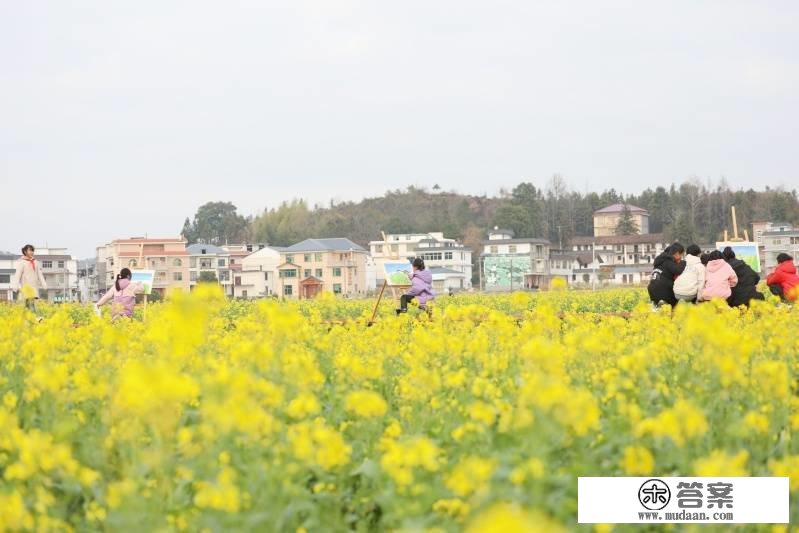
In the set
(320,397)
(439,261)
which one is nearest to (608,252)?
(439,261)

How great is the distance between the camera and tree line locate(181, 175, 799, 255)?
10394cm

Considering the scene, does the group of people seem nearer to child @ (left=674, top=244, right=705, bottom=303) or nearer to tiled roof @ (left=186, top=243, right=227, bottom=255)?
child @ (left=674, top=244, right=705, bottom=303)

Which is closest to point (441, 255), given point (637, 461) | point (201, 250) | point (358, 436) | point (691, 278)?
point (201, 250)

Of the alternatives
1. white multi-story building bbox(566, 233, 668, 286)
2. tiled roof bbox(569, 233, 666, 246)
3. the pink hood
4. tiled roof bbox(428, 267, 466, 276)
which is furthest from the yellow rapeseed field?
tiled roof bbox(569, 233, 666, 246)

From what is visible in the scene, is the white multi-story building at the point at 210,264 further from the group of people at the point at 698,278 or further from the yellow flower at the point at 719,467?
the yellow flower at the point at 719,467

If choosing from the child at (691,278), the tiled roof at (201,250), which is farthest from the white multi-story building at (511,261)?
the child at (691,278)

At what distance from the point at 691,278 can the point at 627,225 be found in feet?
307

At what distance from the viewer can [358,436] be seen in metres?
5.07

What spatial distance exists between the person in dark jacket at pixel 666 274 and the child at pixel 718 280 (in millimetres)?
378

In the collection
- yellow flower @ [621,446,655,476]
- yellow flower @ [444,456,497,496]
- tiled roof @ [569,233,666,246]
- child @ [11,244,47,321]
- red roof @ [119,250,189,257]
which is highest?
tiled roof @ [569,233,666,246]

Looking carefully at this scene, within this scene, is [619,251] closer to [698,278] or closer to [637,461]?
[698,278]

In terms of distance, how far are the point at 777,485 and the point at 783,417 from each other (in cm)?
72

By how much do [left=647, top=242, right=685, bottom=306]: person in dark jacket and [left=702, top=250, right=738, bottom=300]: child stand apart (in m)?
0.38

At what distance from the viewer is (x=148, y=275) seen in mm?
20859
